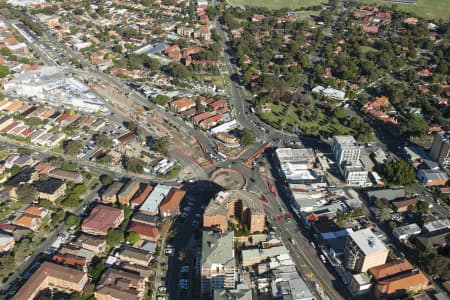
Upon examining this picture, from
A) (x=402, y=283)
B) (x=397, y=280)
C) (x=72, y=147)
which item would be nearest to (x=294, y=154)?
(x=397, y=280)

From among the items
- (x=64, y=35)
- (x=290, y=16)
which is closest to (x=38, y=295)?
(x=64, y=35)

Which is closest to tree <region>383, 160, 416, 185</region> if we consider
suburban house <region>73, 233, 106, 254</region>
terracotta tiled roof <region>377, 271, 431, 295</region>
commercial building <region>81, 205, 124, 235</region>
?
terracotta tiled roof <region>377, 271, 431, 295</region>

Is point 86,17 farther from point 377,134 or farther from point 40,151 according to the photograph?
point 377,134

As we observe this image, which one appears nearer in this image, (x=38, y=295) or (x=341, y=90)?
(x=38, y=295)

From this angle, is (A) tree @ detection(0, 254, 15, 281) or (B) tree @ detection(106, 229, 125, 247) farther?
(B) tree @ detection(106, 229, 125, 247)

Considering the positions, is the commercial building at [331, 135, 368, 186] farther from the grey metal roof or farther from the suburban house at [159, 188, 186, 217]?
the suburban house at [159, 188, 186, 217]

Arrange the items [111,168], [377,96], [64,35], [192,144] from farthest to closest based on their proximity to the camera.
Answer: [64,35] → [377,96] → [192,144] → [111,168]
